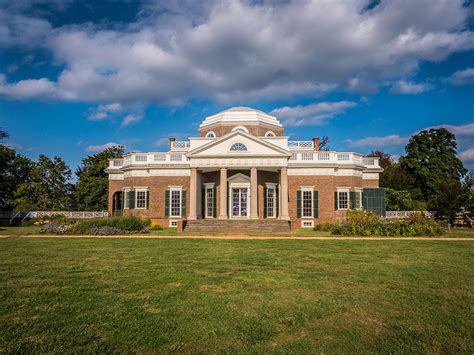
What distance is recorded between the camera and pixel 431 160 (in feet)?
138

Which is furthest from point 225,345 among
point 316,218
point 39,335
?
point 316,218

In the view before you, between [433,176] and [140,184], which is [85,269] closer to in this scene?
[140,184]

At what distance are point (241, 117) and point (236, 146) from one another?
5.84 m

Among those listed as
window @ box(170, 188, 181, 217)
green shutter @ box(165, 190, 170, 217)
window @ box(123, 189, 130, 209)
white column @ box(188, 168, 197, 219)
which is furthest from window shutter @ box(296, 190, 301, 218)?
window @ box(123, 189, 130, 209)

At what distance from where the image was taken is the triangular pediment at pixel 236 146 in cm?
2669

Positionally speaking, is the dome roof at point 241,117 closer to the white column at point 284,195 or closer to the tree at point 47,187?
the white column at point 284,195

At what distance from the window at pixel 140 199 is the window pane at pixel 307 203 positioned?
42.9 feet

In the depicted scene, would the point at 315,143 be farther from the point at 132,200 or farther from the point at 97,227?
the point at 97,227

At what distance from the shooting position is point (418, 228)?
19312 mm

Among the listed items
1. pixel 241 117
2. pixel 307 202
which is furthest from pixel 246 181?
pixel 241 117

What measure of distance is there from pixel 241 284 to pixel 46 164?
46867 mm

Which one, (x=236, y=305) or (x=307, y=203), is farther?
(x=307, y=203)

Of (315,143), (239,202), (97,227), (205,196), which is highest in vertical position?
(315,143)

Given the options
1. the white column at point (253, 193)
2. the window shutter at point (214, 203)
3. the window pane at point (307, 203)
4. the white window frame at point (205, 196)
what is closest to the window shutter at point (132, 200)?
the white window frame at point (205, 196)
